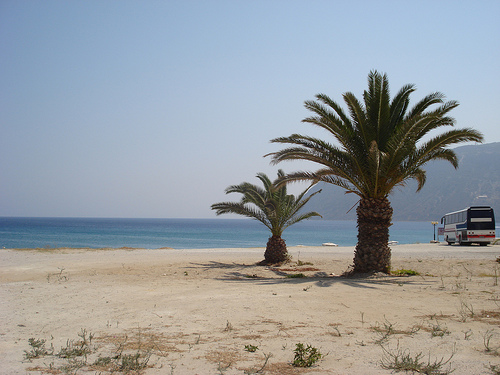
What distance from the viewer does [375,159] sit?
10.8 m

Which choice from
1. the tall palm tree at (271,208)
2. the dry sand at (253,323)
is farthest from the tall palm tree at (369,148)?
the tall palm tree at (271,208)

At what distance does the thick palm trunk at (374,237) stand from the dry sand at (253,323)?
6.76 feet

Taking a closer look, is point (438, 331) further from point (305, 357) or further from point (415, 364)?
point (305, 357)

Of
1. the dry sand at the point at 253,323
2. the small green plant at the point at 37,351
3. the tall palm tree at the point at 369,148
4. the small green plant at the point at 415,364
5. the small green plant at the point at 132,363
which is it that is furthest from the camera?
the tall palm tree at the point at 369,148

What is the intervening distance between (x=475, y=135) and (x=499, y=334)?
738 centimetres

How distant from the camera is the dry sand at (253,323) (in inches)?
170

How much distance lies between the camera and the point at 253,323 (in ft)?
19.3

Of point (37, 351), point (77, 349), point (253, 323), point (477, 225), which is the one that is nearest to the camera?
point (37, 351)

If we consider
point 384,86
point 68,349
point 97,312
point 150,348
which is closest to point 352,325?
point 150,348

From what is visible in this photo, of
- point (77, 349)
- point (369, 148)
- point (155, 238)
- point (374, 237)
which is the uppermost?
point (369, 148)

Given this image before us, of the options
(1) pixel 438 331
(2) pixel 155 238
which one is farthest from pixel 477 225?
(2) pixel 155 238

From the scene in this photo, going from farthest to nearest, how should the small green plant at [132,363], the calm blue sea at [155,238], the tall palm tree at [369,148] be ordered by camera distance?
the calm blue sea at [155,238], the tall palm tree at [369,148], the small green plant at [132,363]

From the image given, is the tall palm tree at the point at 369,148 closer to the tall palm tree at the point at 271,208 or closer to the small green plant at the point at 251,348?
the tall palm tree at the point at 271,208

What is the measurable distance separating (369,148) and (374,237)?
2729 millimetres
